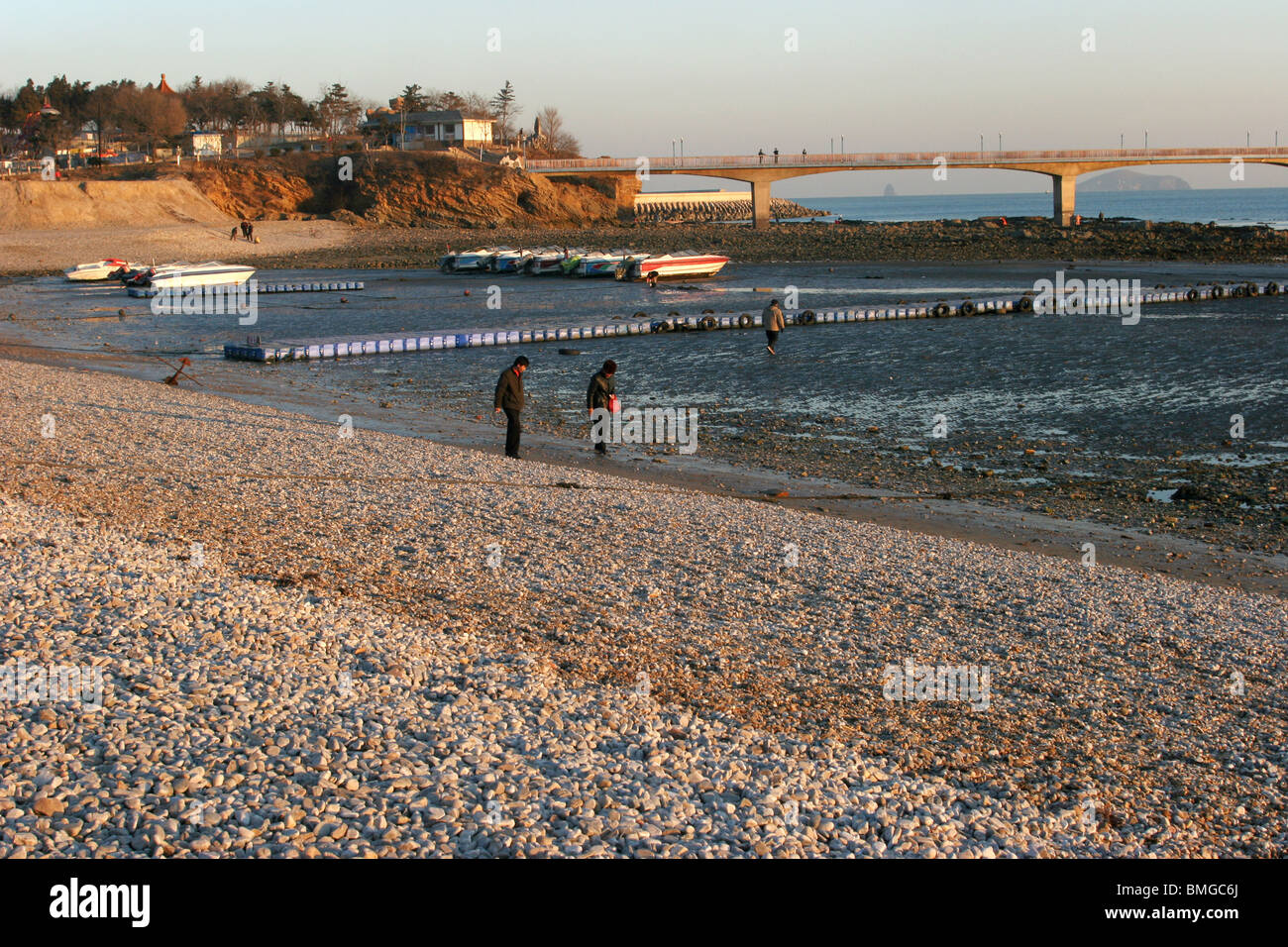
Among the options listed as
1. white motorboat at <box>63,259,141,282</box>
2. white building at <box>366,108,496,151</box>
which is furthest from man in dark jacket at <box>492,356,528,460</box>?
white building at <box>366,108,496,151</box>

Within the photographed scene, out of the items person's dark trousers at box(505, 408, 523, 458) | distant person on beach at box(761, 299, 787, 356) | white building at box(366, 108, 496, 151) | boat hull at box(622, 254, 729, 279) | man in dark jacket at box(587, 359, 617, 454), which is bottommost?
person's dark trousers at box(505, 408, 523, 458)

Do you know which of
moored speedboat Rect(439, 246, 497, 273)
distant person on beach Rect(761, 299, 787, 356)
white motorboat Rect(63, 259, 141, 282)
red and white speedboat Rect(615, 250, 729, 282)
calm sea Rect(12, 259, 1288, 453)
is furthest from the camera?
moored speedboat Rect(439, 246, 497, 273)

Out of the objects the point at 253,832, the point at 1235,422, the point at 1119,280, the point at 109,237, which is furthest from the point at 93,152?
the point at 253,832

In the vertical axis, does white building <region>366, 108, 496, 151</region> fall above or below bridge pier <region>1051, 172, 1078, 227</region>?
above

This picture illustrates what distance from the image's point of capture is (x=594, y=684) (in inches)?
332

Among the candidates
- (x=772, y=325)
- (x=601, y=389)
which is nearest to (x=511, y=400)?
(x=601, y=389)

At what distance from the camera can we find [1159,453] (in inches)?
715

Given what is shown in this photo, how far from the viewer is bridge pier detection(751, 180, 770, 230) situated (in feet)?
340

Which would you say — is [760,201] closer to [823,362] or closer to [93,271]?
[93,271]

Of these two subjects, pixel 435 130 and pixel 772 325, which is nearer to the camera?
pixel 772 325

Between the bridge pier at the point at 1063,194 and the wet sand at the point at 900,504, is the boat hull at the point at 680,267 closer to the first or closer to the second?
the wet sand at the point at 900,504

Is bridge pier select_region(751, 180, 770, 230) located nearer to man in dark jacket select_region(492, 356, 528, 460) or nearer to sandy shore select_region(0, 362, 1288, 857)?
man in dark jacket select_region(492, 356, 528, 460)

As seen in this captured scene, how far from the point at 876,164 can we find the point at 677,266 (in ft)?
171

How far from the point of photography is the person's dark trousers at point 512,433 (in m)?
17.3
